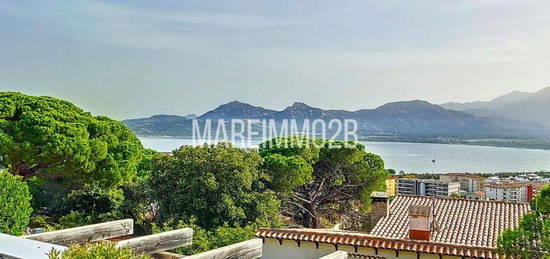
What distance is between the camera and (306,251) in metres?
8.33

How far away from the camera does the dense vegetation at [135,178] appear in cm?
1399

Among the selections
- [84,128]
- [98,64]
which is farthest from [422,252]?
[98,64]

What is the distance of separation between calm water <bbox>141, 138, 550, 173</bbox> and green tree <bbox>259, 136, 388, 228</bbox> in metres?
35.1

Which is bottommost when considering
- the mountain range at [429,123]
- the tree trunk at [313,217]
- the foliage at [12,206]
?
the tree trunk at [313,217]

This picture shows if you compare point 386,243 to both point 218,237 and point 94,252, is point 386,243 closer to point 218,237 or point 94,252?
point 218,237

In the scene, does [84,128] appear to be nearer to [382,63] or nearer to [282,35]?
[282,35]

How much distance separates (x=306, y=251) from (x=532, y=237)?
344cm

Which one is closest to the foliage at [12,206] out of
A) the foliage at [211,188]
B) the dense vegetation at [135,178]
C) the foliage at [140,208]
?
the dense vegetation at [135,178]

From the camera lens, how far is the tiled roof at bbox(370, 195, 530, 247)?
9562 mm

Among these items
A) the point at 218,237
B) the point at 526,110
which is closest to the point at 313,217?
the point at 218,237

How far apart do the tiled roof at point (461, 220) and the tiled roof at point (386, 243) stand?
1.67 meters

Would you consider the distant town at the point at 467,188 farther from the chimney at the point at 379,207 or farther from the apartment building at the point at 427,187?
the chimney at the point at 379,207

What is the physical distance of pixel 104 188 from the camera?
16797 millimetres

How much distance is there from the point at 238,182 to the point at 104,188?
17.1 ft
